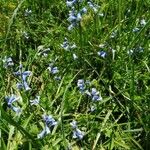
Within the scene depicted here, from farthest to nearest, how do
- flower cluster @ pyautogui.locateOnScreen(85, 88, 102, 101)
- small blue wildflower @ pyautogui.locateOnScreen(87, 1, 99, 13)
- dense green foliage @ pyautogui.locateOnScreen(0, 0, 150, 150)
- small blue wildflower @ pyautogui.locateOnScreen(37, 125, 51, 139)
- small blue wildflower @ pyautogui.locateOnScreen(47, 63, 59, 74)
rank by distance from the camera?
small blue wildflower @ pyautogui.locateOnScreen(87, 1, 99, 13) < small blue wildflower @ pyautogui.locateOnScreen(47, 63, 59, 74) < flower cluster @ pyautogui.locateOnScreen(85, 88, 102, 101) < dense green foliage @ pyautogui.locateOnScreen(0, 0, 150, 150) < small blue wildflower @ pyautogui.locateOnScreen(37, 125, 51, 139)

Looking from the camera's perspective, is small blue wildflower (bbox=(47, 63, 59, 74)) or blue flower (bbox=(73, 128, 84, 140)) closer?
blue flower (bbox=(73, 128, 84, 140))

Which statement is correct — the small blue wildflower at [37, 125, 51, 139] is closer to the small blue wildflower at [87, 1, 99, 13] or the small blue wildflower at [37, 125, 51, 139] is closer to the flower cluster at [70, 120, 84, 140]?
the flower cluster at [70, 120, 84, 140]

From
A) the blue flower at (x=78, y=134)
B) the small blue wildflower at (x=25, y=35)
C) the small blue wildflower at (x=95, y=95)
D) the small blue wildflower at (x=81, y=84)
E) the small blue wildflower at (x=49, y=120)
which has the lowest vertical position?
the blue flower at (x=78, y=134)

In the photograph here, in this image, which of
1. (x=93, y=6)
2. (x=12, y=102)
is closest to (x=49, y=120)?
(x=12, y=102)

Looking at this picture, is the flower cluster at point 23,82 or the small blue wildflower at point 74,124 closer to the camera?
the small blue wildflower at point 74,124

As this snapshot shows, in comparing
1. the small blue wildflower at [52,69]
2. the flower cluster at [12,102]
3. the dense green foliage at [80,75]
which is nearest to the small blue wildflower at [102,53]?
the dense green foliage at [80,75]

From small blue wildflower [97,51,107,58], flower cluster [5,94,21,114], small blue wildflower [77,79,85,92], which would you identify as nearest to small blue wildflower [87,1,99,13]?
small blue wildflower [97,51,107,58]

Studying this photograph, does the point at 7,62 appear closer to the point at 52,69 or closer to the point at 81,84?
the point at 52,69

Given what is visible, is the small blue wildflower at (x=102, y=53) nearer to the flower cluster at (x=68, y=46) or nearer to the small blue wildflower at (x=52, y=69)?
the flower cluster at (x=68, y=46)
